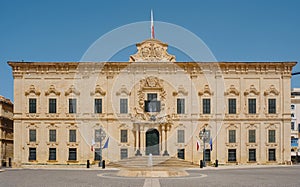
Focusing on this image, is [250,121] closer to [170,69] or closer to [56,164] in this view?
[170,69]

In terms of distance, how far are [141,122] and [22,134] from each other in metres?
12.2

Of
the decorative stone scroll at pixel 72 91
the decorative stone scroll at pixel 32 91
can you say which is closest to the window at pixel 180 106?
the decorative stone scroll at pixel 72 91

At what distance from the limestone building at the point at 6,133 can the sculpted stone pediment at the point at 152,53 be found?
1595cm

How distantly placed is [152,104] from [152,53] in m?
5.27

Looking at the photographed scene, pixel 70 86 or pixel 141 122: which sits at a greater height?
pixel 70 86

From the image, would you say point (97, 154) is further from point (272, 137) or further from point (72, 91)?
point (272, 137)

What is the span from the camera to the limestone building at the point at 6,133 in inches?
2200

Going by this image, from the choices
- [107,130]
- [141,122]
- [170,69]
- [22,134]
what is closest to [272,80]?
[170,69]

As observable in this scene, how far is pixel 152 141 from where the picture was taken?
51969 millimetres

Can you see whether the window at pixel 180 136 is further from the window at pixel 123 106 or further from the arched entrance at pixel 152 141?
the window at pixel 123 106

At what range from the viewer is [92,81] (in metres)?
53.1

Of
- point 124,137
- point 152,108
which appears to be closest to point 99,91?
point 124,137

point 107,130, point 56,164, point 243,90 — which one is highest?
point 243,90

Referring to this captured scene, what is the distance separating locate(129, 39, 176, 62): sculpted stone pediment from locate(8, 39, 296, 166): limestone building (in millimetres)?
103
